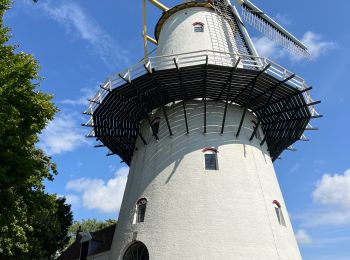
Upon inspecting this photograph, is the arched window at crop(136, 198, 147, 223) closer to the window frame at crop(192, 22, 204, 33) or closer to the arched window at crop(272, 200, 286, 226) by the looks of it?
the arched window at crop(272, 200, 286, 226)

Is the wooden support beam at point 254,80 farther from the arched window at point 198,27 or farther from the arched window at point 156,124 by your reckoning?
the arched window at point 198,27

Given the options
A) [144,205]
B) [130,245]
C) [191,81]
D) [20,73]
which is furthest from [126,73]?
[130,245]

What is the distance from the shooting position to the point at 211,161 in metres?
17.2

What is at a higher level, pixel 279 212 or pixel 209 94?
pixel 209 94

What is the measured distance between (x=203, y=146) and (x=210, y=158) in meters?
0.69

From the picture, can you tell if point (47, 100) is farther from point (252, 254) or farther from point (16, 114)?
point (252, 254)

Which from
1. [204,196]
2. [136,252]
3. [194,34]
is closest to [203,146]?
[204,196]

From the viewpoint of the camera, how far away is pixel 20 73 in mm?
13953

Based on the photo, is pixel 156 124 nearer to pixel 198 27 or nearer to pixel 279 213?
pixel 198 27

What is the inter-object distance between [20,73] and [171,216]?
8810mm

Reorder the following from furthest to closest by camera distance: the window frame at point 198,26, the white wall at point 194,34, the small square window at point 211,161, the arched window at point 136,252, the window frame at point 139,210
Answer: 1. the window frame at point 198,26
2. the white wall at point 194,34
3. the small square window at point 211,161
4. the window frame at point 139,210
5. the arched window at point 136,252

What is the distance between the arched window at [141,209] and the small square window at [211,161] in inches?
139

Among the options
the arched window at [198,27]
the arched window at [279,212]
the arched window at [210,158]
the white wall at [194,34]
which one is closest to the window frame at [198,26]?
the arched window at [198,27]

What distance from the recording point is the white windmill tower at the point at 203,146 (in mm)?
15164
